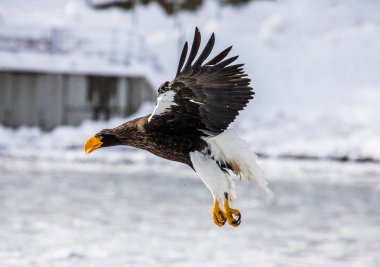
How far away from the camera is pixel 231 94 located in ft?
17.2

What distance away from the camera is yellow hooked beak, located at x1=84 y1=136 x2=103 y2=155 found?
5520 mm

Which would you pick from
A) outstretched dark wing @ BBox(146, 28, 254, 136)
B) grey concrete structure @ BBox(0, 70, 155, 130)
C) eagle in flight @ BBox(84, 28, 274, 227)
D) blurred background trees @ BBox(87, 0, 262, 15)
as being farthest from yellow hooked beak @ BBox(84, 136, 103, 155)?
blurred background trees @ BBox(87, 0, 262, 15)

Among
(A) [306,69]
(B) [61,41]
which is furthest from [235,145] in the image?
(A) [306,69]

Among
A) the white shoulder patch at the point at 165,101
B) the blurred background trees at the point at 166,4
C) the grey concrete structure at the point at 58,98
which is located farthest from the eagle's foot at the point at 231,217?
the blurred background trees at the point at 166,4

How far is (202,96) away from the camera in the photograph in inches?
204

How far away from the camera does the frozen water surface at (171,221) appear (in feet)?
21.2

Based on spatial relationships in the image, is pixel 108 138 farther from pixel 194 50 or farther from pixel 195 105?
pixel 194 50

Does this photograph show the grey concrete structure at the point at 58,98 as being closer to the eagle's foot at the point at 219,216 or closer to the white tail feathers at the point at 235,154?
the white tail feathers at the point at 235,154

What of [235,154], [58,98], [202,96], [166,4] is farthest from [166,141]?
[166,4]

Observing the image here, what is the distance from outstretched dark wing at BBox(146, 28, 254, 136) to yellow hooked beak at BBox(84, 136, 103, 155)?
48cm

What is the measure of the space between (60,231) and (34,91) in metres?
11.2

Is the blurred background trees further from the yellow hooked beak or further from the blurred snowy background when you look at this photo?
the yellow hooked beak

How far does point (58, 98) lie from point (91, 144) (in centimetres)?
1284

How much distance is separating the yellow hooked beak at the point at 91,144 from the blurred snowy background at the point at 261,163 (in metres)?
1.05
